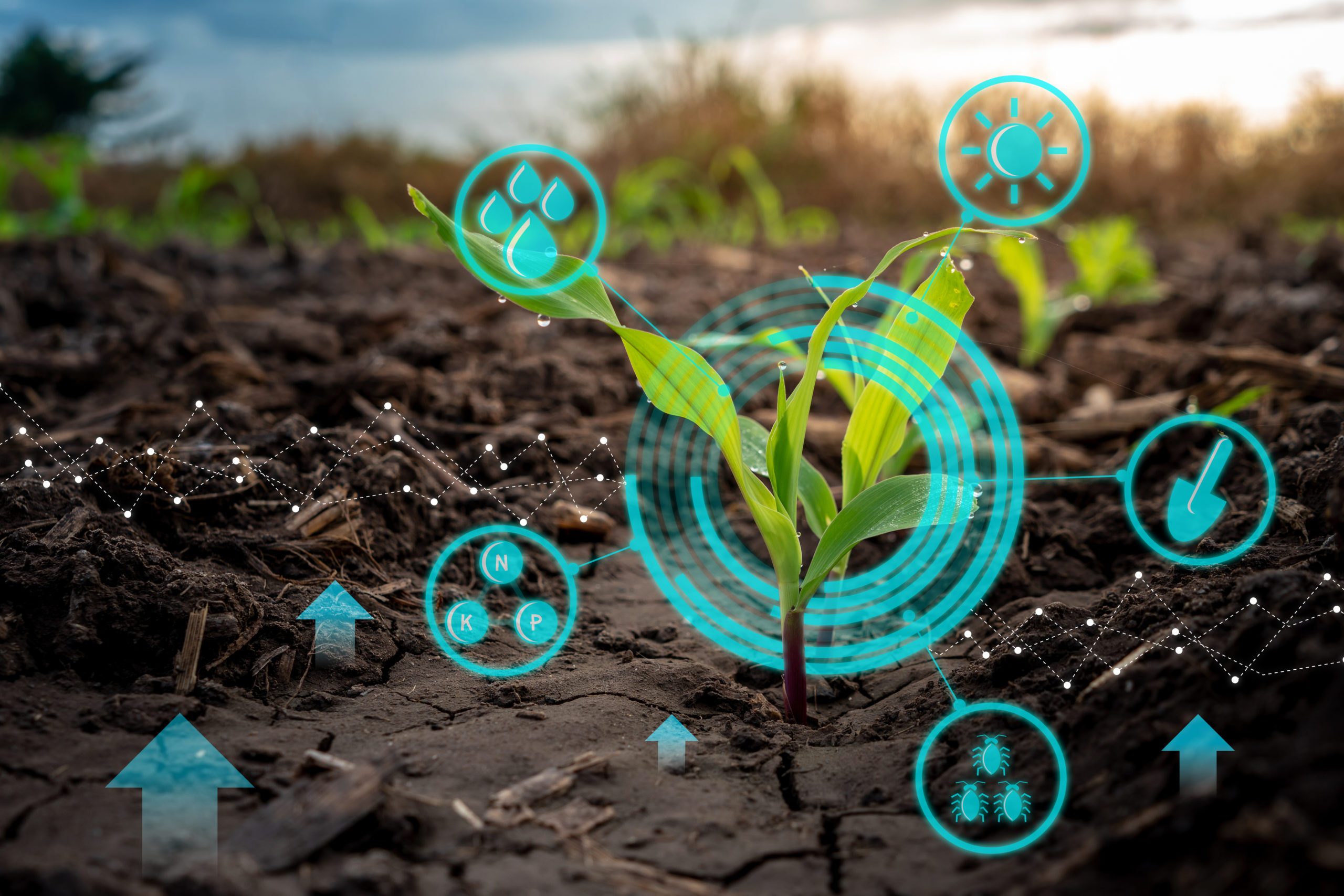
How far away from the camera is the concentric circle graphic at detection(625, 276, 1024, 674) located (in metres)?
1.59

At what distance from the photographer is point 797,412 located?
4.32 feet

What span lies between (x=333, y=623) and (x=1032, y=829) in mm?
1176

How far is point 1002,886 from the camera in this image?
97 cm

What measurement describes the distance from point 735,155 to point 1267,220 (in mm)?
6681

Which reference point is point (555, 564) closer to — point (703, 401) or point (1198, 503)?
point (703, 401)

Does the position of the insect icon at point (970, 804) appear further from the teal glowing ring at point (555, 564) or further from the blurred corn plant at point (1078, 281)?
the blurred corn plant at point (1078, 281)

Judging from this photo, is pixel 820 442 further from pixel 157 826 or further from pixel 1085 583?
pixel 157 826

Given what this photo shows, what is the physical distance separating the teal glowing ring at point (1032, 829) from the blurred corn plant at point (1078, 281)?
2.23 metres

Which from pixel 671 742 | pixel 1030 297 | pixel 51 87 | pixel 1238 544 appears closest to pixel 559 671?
pixel 671 742

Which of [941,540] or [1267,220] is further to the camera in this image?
[1267,220]

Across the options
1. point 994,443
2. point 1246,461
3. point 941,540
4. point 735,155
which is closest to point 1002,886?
point 941,540

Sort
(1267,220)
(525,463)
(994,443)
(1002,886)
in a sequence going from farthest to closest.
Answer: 1. (1267,220)
2. (994,443)
3. (525,463)
4. (1002,886)

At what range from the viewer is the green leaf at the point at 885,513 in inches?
49.7

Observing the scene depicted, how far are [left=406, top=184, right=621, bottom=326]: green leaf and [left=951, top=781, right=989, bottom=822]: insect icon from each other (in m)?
0.80
